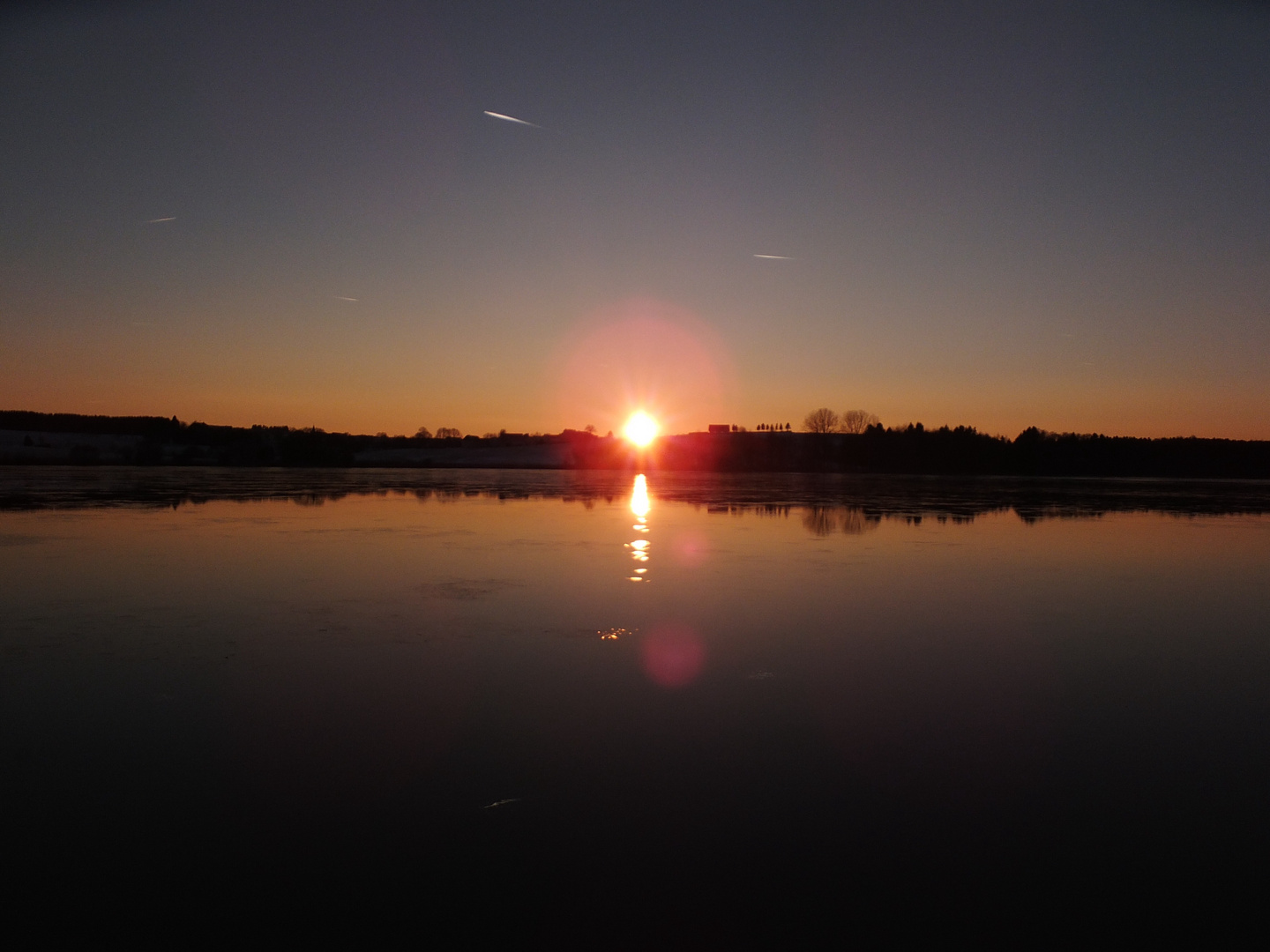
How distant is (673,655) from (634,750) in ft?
7.46

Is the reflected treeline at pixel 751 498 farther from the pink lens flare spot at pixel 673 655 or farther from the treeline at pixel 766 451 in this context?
the treeline at pixel 766 451

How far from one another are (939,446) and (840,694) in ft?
281

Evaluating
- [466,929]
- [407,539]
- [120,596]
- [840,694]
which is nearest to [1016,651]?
[840,694]

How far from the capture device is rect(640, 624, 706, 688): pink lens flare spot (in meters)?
6.78

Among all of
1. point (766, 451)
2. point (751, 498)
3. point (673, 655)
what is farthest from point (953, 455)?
point (673, 655)

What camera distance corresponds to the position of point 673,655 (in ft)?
24.5

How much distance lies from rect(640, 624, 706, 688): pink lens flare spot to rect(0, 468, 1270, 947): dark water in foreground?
0.05 metres

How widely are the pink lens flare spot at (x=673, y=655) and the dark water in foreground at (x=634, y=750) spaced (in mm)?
46

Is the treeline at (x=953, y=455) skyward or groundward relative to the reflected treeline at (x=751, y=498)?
skyward

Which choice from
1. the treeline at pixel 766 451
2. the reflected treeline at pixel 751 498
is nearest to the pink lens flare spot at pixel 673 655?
the reflected treeline at pixel 751 498

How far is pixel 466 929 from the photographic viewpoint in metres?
3.38

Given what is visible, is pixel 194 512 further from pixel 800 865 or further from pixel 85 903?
pixel 800 865

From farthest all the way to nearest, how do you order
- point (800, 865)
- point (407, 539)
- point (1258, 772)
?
point (407, 539) < point (1258, 772) < point (800, 865)

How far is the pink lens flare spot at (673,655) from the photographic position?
6.78m
